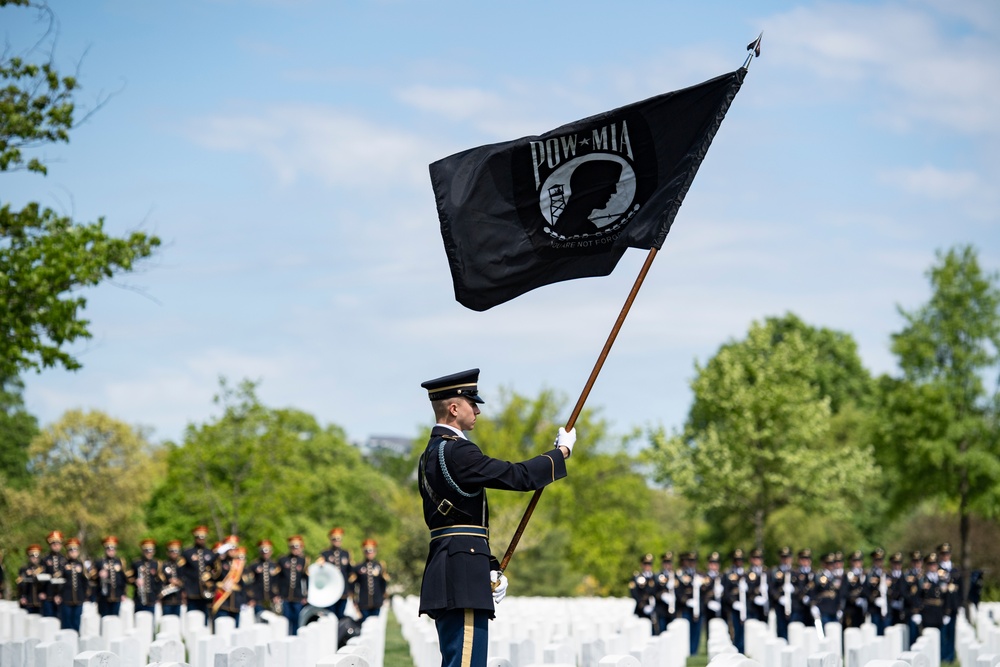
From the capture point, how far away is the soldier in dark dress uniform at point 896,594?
69.2 ft

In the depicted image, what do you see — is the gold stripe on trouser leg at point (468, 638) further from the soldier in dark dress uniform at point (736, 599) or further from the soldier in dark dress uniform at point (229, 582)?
the soldier in dark dress uniform at point (736, 599)

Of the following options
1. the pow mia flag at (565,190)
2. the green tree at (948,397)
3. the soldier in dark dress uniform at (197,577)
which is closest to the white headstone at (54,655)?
the pow mia flag at (565,190)

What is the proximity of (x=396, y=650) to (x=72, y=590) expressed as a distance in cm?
679

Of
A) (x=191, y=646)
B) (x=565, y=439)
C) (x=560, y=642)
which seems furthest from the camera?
(x=191, y=646)

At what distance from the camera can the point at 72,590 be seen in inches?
851

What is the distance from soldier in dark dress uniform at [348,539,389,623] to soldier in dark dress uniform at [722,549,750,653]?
20.7 feet

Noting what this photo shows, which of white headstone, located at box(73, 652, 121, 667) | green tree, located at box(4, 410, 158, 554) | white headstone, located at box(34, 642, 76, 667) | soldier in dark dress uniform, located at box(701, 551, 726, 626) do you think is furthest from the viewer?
green tree, located at box(4, 410, 158, 554)

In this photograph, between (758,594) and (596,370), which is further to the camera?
(758,594)

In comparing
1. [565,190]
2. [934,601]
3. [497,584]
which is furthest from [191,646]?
[934,601]

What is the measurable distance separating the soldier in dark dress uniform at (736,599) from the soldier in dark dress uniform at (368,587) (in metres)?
6.31

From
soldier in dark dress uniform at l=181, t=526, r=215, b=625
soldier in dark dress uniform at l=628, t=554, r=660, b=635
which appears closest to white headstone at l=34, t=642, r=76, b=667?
soldier in dark dress uniform at l=181, t=526, r=215, b=625

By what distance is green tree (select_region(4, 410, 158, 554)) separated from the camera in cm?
4425

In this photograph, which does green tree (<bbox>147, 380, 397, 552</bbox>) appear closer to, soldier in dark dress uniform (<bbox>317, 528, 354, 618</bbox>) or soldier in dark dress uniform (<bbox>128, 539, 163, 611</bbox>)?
soldier in dark dress uniform (<bbox>128, 539, 163, 611</bbox>)

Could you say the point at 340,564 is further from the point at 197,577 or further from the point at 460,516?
the point at 460,516
